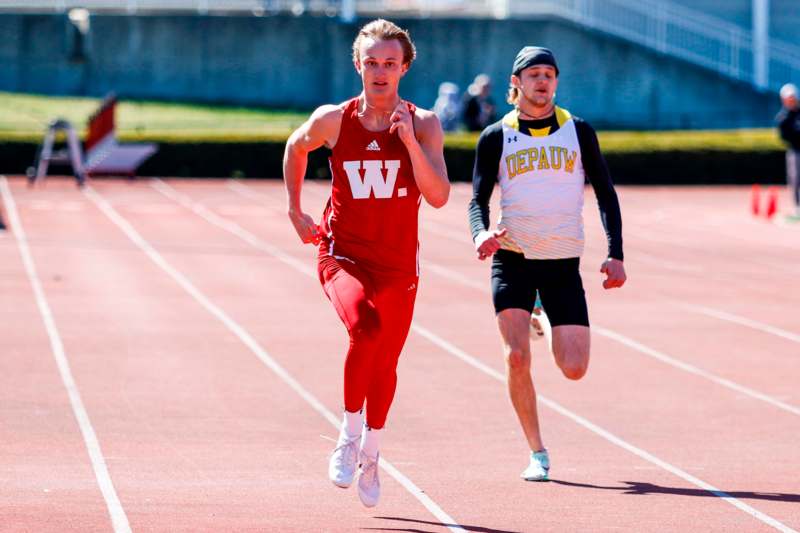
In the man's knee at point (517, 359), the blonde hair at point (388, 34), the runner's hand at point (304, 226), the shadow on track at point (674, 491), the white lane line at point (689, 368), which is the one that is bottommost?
the white lane line at point (689, 368)

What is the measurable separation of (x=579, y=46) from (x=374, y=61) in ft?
107

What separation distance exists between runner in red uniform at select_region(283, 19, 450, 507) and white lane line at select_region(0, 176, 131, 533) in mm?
936

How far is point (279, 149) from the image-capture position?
3177 cm

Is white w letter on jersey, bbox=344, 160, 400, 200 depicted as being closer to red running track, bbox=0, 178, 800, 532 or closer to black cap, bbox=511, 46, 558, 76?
black cap, bbox=511, 46, 558, 76

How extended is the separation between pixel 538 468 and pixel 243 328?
6.07 metres

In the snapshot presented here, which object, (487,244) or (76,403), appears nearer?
(487,244)

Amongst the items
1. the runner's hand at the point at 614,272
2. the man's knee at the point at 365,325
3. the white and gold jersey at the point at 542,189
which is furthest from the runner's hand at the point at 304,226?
the runner's hand at the point at 614,272

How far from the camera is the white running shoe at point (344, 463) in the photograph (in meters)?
7.00

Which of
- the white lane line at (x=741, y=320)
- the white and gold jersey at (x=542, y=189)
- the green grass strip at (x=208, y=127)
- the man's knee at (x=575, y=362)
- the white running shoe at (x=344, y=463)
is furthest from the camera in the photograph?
the green grass strip at (x=208, y=127)

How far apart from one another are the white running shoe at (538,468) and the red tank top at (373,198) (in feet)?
4.37

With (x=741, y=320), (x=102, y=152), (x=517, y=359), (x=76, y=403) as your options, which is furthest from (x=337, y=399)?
(x=102, y=152)

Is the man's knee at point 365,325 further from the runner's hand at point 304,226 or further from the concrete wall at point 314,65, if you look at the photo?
the concrete wall at point 314,65

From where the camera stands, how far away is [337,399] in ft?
34.4

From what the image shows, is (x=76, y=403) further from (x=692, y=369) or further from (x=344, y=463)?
(x=692, y=369)
